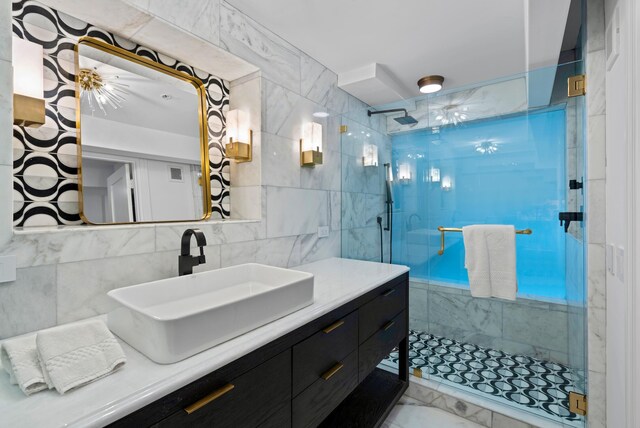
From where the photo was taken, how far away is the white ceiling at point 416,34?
1702 millimetres

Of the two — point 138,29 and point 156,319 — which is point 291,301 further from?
point 138,29

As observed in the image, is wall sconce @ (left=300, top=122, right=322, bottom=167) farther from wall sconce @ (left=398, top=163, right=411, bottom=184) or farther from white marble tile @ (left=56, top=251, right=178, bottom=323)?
white marble tile @ (left=56, top=251, right=178, bottom=323)

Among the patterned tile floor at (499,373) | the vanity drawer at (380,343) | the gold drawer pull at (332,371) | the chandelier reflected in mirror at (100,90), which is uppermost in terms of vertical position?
the chandelier reflected in mirror at (100,90)

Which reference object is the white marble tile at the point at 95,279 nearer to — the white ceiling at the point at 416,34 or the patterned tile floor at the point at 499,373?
the white ceiling at the point at 416,34

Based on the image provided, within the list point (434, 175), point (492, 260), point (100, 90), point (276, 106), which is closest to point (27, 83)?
point (100, 90)

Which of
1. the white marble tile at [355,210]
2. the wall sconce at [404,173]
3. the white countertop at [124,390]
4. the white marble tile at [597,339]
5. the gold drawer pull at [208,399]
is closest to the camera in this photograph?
the white countertop at [124,390]

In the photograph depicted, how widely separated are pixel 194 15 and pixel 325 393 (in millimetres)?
1909

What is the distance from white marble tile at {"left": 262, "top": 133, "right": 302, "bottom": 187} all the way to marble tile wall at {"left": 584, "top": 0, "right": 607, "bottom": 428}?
168cm

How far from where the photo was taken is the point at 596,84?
1512 mm

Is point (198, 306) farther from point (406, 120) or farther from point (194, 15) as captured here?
point (406, 120)

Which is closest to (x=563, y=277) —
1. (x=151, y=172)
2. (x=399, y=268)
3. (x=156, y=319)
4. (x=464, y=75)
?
(x=399, y=268)

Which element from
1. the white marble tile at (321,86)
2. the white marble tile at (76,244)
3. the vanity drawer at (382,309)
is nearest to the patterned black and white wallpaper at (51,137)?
the white marble tile at (76,244)

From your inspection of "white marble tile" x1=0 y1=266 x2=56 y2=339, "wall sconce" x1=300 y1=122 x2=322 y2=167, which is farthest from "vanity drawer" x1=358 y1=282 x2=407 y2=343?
"white marble tile" x1=0 y1=266 x2=56 y2=339

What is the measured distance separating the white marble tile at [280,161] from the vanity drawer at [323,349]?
100cm
